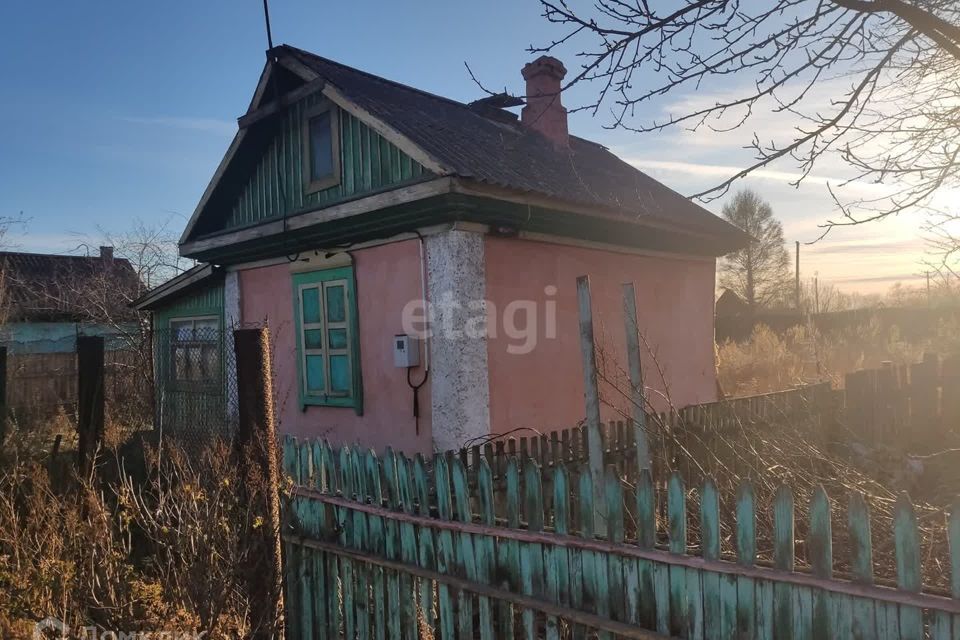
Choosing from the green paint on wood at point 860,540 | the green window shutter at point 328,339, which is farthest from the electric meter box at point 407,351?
the green paint on wood at point 860,540

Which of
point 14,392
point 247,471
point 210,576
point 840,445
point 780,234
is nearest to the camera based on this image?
point 210,576

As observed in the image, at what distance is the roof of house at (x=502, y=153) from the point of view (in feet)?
22.8

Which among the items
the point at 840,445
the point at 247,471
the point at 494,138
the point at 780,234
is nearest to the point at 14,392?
the point at 494,138

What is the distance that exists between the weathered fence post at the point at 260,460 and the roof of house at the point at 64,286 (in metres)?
14.2

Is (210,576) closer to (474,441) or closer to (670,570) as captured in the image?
(670,570)

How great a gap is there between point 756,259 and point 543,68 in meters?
31.2

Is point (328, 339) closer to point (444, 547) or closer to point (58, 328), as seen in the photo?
point (444, 547)

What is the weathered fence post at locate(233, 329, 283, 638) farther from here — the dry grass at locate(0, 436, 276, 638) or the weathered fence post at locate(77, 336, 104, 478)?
the weathered fence post at locate(77, 336, 104, 478)

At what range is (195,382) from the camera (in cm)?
998

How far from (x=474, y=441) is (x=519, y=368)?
110cm

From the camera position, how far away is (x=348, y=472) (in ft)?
13.2

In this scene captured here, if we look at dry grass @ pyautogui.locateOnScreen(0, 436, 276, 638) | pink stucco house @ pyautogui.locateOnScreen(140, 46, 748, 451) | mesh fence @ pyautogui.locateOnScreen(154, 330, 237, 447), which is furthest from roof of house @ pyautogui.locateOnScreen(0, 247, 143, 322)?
dry grass @ pyautogui.locateOnScreen(0, 436, 276, 638)

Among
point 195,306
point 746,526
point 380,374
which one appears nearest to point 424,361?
point 380,374

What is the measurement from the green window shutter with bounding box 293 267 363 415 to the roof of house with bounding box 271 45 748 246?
2.01 metres
